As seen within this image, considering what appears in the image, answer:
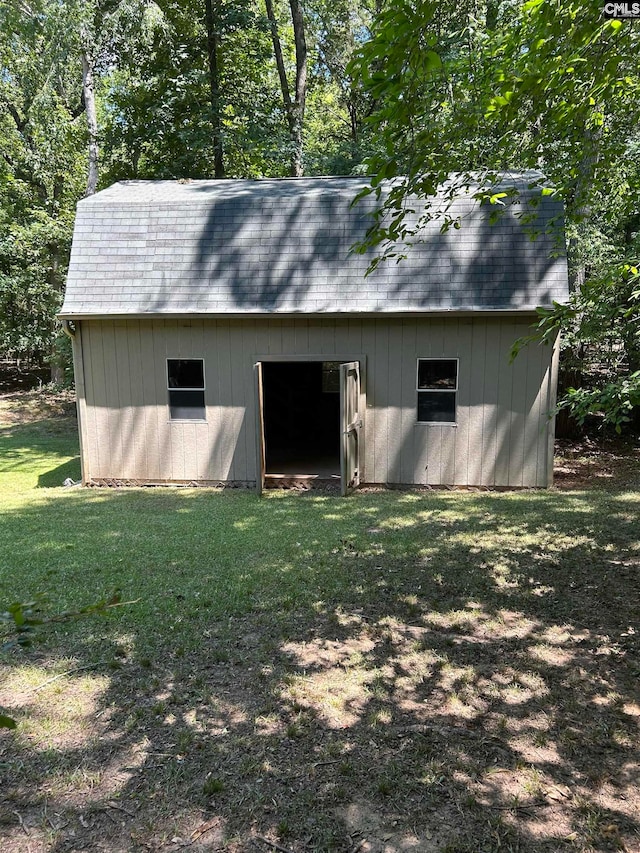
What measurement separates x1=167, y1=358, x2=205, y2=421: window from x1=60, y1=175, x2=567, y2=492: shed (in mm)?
24

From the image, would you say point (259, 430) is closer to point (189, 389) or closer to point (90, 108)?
point (189, 389)

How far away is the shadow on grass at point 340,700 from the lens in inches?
95.5

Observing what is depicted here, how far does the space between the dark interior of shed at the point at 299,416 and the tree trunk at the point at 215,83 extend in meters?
6.99

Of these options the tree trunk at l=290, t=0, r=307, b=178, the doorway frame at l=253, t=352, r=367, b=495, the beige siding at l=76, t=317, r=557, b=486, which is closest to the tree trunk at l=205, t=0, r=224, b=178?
the tree trunk at l=290, t=0, r=307, b=178

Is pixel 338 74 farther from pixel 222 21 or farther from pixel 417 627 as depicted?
pixel 417 627

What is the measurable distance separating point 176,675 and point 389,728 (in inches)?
52.3

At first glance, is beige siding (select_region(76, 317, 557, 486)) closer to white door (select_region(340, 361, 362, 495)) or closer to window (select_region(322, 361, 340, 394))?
white door (select_region(340, 361, 362, 495))

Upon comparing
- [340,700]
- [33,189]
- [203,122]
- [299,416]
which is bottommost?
[299,416]

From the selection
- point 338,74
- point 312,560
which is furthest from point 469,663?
point 338,74

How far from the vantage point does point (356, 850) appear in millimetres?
2271

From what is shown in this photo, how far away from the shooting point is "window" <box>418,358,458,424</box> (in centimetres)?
923

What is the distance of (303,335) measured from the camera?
30.9ft

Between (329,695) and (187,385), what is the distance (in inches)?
282

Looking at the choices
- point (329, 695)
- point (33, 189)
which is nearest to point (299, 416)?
point (329, 695)
